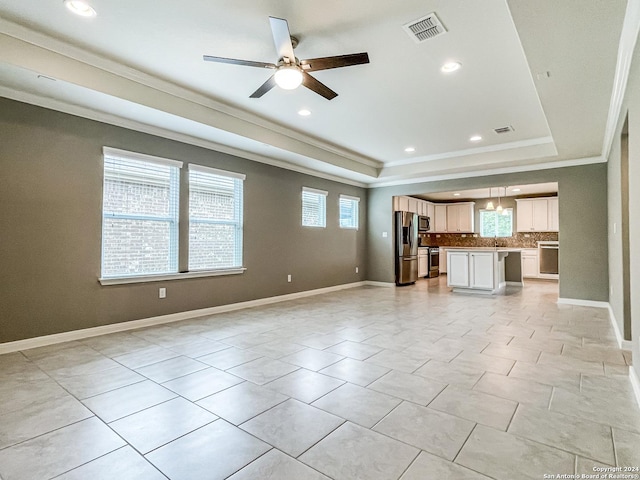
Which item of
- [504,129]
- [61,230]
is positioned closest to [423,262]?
[504,129]

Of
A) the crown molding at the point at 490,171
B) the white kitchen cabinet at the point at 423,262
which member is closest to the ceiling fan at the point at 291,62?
the crown molding at the point at 490,171

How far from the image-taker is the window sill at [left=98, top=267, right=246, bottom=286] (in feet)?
13.0

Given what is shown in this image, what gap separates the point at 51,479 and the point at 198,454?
2.01 feet

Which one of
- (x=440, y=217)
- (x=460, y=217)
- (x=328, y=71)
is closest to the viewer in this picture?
(x=328, y=71)

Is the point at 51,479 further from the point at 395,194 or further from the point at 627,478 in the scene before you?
the point at 395,194

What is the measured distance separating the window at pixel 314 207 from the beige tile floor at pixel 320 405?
317cm

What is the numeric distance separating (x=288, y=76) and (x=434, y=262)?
353 inches

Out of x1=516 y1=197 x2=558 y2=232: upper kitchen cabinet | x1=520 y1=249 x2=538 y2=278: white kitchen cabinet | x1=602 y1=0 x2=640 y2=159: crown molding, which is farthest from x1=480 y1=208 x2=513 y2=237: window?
x1=602 y1=0 x2=640 y2=159: crown molding

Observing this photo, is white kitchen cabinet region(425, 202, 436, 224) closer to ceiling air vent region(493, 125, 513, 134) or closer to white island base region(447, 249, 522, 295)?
white island base region(447, 249, 522, 295)

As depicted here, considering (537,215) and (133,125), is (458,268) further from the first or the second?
(133,125)

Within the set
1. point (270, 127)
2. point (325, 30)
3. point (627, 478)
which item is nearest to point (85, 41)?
point (325, 30)

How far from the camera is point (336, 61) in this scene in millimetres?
2627

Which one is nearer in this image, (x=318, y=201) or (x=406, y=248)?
(x=318, y=201)

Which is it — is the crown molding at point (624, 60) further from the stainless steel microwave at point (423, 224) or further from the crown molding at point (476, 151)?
the stainless steel microwave at point (423, 224)
